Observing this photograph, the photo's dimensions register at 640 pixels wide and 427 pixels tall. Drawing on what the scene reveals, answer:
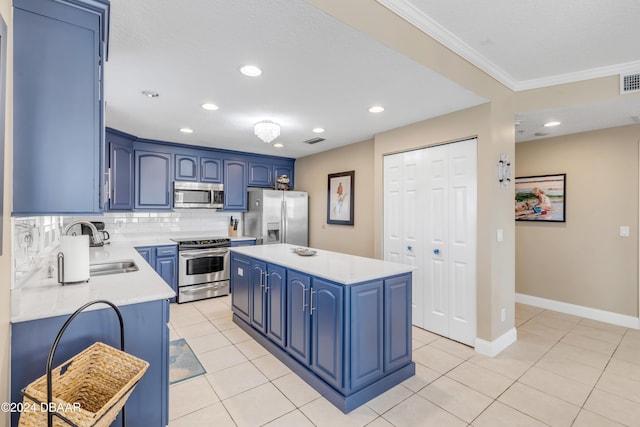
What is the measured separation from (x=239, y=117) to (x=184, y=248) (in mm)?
2141

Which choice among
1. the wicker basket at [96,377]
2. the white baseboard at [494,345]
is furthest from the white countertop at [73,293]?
the white baseboard at [494,345]

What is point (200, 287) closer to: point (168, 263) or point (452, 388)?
point (168, 263)

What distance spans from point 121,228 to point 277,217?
232 centimetres

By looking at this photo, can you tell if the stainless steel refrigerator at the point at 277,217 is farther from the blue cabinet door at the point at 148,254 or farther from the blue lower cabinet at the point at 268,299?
the blue lower cabinet at the point at 268,299

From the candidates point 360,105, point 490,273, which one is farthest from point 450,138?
point 490,273

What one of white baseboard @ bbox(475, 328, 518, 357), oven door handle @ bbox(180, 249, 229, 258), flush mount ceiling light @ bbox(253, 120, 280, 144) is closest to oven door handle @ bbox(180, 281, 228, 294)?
oven door handle @ bbox(180, 249, 229, 258)

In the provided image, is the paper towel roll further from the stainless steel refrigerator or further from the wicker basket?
the stainless steel refrigerator

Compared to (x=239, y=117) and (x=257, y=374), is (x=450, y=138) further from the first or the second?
(x=257, y=374)

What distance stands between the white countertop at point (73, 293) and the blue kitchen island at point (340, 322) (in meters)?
1.01

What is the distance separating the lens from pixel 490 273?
287 centimetres

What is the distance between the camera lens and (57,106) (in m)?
1.44

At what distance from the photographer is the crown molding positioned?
6.47 feet

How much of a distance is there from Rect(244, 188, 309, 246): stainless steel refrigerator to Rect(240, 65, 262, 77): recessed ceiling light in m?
2.87

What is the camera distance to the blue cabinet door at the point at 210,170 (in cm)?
499
